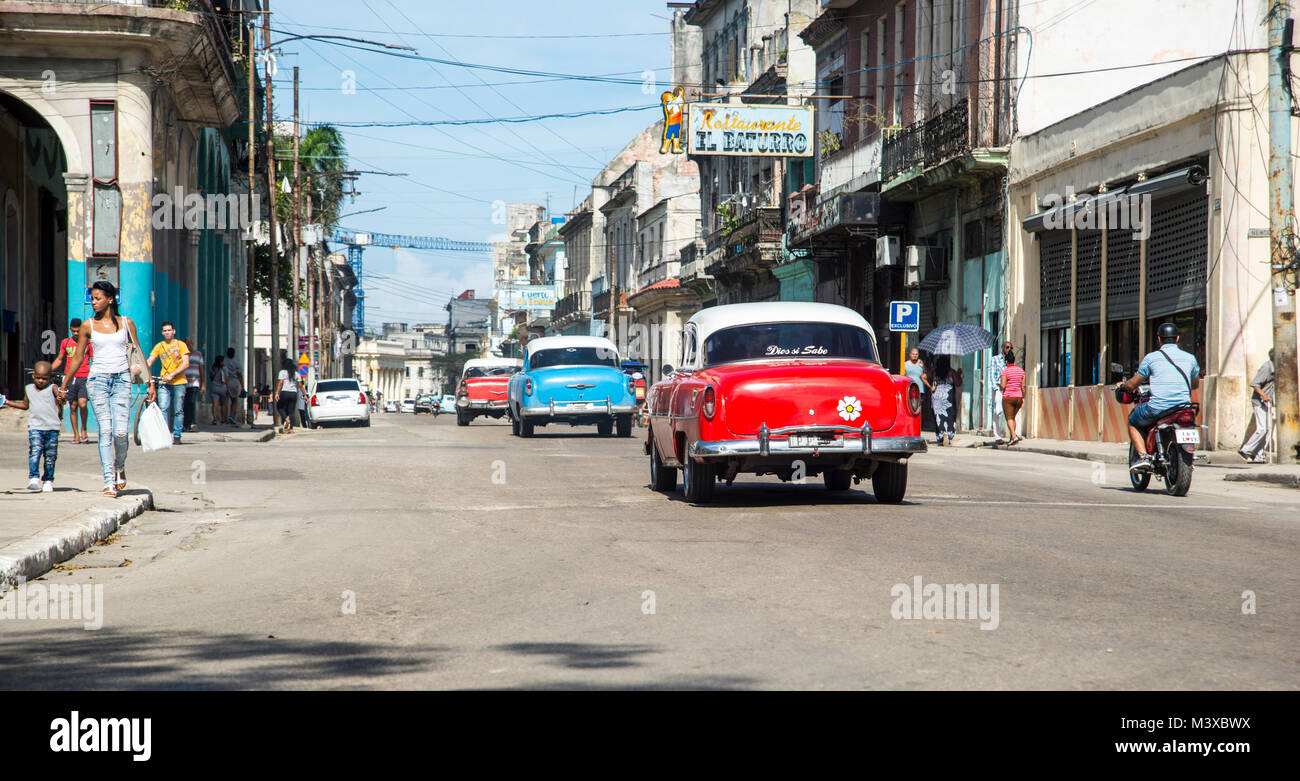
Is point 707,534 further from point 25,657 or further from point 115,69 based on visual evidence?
point 115,69

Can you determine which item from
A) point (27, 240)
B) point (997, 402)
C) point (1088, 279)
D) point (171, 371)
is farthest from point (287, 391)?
point (1088, 279)

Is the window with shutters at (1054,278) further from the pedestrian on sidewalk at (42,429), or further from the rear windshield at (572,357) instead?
the pedestrian on sidewalk at (42,429)

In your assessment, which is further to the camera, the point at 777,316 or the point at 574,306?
the point at 574,306

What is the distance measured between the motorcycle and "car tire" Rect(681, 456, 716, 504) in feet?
16.4

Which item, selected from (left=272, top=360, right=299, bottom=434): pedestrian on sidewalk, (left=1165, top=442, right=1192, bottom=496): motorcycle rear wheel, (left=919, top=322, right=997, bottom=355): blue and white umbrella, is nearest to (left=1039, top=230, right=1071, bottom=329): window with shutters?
(left=919, top=322, right=997, bottom=355): blue and white umbrella

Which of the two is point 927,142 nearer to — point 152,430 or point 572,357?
point 572,357

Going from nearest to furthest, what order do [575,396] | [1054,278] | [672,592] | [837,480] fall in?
[672,592] < [837,480] < [575,396] < [1054,278]

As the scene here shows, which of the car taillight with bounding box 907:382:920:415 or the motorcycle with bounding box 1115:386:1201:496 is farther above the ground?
the car taillight with bounding box 907:382:920:415

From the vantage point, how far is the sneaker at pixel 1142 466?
49.4ft

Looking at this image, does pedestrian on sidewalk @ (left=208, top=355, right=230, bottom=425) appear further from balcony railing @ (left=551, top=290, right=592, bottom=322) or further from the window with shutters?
balcony railing @ (left=551, top=290, right=592, bottom=322)

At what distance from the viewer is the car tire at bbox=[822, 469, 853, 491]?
14.2 metres

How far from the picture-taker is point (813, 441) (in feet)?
40.0

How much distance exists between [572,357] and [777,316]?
16359 mm

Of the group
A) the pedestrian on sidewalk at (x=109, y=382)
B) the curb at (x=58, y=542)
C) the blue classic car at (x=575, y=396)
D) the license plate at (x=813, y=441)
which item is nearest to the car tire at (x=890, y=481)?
the license plate at (x=813, y=441)
